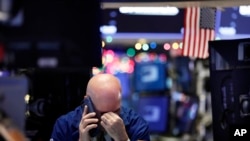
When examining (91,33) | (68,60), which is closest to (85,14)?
(91,33)

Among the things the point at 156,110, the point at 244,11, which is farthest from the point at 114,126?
the point at 156,110

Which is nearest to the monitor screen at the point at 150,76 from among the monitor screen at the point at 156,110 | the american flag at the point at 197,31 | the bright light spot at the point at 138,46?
the monitor screen at the point at 156,110

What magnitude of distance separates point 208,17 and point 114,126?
4.94ft

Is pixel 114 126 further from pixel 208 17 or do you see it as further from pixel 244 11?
pixel 244 11

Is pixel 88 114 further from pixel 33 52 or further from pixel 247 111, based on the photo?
pixel 247 111

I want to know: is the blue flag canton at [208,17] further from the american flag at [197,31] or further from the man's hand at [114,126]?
the man's hand at [114,126]

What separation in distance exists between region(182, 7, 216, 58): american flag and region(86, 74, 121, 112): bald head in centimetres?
139

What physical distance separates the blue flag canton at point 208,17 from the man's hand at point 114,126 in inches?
56.5

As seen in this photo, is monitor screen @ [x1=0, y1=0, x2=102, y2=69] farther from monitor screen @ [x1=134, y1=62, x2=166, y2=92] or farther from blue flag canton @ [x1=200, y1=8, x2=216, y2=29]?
monitor screen @ [x1=134, y1=62, x2=166, y2=92]

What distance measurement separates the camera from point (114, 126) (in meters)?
2.20

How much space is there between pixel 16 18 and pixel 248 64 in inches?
55.2

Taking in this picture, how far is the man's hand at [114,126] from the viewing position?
2.20 metres

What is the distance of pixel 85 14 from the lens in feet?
8.51

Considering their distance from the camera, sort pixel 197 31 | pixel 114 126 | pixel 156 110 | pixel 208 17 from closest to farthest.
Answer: pixel 114 126 < pixel 208 17 < pixel 197 31 < pixel 156 110
